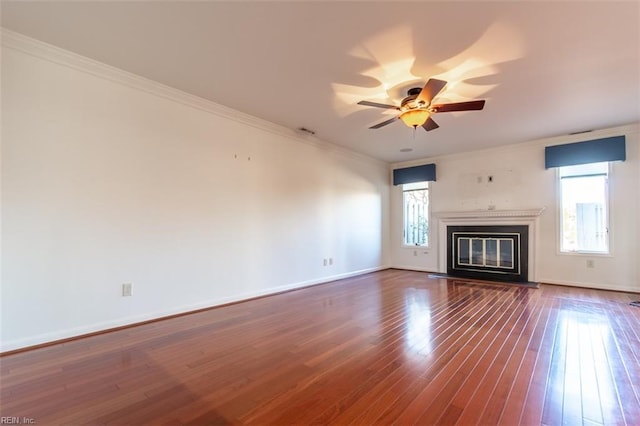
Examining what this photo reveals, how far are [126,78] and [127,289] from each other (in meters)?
2.15

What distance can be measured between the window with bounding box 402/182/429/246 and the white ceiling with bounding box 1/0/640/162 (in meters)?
2.86

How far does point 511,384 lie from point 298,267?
129 inches

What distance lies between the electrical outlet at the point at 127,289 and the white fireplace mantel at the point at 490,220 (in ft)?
18.1

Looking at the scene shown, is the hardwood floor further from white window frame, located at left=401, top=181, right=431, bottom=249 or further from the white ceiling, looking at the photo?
white window frame, located at left=401, top=181, right=431, bottom=249

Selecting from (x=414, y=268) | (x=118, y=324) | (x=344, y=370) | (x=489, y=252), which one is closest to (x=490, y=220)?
(x=489, y=252)

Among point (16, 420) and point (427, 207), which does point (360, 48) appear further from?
point (427, 207)

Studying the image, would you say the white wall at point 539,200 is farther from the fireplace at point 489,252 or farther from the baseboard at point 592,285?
the fireplace at point 489,252

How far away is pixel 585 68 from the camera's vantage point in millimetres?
2777

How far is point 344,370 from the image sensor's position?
2.05 meters

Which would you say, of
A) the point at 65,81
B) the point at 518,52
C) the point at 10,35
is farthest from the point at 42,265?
the point at 518,52

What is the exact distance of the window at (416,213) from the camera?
6.51m

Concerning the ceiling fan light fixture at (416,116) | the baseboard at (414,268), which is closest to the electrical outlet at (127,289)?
the ceiling fan light fixture at (416,116)

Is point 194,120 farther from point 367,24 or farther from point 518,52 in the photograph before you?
point 518,52

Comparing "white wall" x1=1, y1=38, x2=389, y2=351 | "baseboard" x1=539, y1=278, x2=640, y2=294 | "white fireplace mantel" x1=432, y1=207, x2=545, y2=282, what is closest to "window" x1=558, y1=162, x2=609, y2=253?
"white fireplace mantel" x1=432, y1=207, x2=545, y2=282
